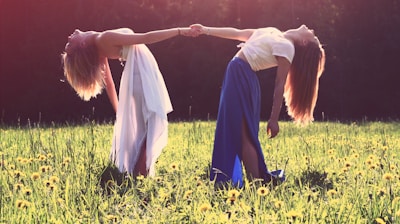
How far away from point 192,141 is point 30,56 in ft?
32.0

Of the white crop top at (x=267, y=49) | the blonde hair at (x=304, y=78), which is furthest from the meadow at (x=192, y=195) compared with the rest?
the white crop top at (x=267, y=49)

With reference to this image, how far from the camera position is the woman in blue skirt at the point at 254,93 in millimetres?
4520

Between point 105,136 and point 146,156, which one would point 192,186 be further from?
point 105,136

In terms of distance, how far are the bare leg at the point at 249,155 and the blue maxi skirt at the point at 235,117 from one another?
0.03 meters

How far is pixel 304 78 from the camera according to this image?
4723 millimetres

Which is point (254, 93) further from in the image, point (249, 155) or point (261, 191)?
point (261, 191)

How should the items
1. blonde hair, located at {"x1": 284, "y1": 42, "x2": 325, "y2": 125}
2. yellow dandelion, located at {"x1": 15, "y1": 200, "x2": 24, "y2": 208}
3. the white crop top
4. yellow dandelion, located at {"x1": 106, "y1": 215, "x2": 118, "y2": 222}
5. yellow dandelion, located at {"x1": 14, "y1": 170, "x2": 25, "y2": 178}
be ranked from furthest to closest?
blonde hair, located at {"x1": 284, "y1": 42, "x2": 325, "y2": 125} < the white crop top < yellow dandelion, located at {"x1": 14, "y1": 170, "x2": 25, "y2": 178} < yellow dandelion, located at {"x1": 15, "y1": 200, "x2": 24, "y2": 208} < yellow dandelion, located at {"x1": 106, "y1": 215, "x2": 118, "y2": 222}

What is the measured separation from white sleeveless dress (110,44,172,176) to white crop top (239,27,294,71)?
0.93 meters

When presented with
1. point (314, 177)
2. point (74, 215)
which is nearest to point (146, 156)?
point (314, 177)

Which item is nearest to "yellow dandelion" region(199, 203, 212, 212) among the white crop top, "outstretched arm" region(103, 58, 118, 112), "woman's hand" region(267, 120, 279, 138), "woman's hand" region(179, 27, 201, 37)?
"woman's hand" region(267, 120, 279, 138)

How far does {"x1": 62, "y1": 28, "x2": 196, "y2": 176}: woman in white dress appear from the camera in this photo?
16.7 ft

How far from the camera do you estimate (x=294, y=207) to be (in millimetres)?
3389

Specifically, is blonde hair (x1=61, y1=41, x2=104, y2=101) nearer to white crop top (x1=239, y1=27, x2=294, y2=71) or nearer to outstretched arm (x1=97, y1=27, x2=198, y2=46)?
outstretched arm (x1=97, y1=27, x2=198, y2=46)

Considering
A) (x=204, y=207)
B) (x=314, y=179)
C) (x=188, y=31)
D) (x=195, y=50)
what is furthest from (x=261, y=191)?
(x=195, y=50)
